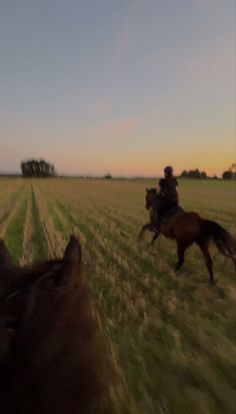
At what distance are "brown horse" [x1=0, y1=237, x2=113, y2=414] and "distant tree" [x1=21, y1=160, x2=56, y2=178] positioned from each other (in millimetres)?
142935

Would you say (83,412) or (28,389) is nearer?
(28,389)

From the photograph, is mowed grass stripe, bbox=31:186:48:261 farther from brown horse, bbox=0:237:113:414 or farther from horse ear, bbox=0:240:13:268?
brown horse, bbox=0:237:113:414

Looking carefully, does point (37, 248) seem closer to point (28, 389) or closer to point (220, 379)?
point (220, 379)

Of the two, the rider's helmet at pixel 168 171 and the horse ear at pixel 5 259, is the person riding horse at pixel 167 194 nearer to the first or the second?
the rider's helmet at pixel 168 171

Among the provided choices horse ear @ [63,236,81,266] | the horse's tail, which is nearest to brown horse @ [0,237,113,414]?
horse ear @ [63,236,81,266]

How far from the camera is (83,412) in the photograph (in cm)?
178

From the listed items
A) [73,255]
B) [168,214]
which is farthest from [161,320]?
[73,255]

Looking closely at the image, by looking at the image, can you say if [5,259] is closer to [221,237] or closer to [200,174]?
[221,237]

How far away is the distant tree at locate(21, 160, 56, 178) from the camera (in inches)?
5630

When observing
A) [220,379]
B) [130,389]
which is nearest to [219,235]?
[220,379]

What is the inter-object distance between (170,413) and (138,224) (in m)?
13.7

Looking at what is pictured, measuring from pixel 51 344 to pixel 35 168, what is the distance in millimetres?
144521

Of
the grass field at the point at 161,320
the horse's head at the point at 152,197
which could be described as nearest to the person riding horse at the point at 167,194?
the horse's head at the point at 152,197

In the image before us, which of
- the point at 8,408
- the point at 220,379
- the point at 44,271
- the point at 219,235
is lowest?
the point at 220,379
